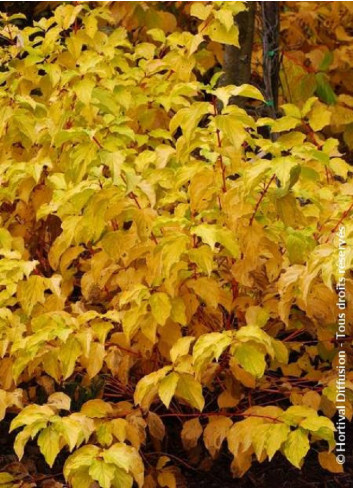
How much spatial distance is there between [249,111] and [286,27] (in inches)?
29.3

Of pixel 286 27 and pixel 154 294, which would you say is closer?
pixel 154 294

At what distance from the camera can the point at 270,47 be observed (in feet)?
12.4

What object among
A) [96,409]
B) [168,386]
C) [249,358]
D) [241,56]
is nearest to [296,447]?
[249,358]

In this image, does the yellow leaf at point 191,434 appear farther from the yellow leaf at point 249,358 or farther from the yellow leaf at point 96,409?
the yellow leaf at point 249,358

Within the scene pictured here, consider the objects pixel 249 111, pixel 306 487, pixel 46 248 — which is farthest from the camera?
pixel 249 111

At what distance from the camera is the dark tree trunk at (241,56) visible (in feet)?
12.0

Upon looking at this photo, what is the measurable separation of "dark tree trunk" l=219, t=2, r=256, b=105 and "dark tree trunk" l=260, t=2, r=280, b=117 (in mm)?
105

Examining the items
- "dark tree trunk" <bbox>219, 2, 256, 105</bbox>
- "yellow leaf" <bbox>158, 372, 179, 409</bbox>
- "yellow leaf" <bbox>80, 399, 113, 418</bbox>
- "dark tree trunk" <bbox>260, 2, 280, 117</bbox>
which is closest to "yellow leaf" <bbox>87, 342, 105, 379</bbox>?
"yellow leaf" <bbox>80, 399, 113, 418</bbox>

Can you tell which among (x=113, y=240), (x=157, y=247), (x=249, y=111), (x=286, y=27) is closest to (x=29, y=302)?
(x=113, y=240)

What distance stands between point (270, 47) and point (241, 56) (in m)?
0.19

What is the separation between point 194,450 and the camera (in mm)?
2594

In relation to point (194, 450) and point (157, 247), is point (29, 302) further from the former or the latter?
point (194, 450)

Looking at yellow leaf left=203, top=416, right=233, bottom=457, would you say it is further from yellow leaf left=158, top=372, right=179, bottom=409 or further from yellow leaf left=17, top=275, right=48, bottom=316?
yellow leaf left=17, top=275, right=48, bottom=316

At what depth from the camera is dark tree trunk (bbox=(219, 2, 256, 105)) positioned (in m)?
3.66
